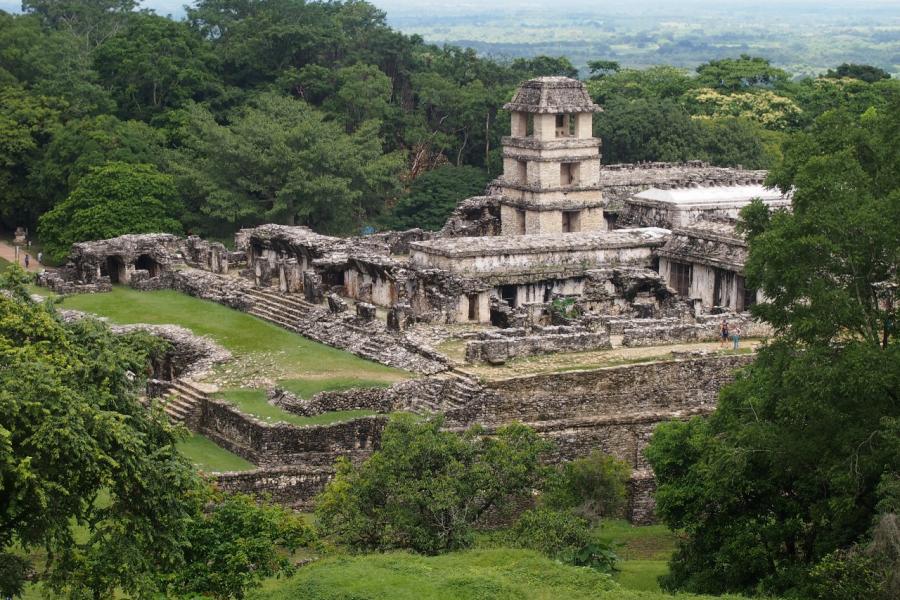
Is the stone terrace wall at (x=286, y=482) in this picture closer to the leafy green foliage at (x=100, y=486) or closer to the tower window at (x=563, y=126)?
the leafy green foliage at (x=100, y=486)

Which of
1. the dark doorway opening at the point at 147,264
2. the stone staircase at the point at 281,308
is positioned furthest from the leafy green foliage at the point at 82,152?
the stone staircase at the point at 281,308

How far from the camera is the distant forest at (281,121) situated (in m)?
69.5

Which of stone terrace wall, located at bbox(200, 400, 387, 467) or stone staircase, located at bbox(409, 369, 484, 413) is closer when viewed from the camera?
stone terrace wall, located at bbox(200, 400, 387, 467)

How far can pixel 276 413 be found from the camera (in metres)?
43.9

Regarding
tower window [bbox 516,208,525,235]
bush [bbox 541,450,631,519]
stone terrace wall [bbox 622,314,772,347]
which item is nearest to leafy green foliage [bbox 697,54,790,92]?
tower window [bbox 516,208,525,235]

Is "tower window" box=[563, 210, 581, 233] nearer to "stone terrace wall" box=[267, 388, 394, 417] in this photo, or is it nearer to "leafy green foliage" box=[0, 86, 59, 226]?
"stone terrace wall" box=[267, 388, 394, 417]

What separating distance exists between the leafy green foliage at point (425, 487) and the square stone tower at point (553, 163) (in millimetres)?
22961

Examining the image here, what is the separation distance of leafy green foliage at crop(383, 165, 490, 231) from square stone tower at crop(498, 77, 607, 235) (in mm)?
16265

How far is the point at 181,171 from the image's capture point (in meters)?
71.6

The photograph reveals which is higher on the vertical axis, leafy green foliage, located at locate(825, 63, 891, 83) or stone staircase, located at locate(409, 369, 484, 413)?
leafy green foliage, located at locate(825, 63, 891, 83)

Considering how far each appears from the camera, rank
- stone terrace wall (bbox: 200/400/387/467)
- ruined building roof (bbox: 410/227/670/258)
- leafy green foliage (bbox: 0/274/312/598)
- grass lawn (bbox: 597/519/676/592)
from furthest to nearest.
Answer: ruined building roof (bbox: 410/227/670/258) → stone terrace wall (bbox: 200/400/387/467) → grass lawn (bbox: 597/519/676/592) → leafy green foliage (bbox: 0/274/312/598)

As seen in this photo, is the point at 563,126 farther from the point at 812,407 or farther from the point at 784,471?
the point at 812,407

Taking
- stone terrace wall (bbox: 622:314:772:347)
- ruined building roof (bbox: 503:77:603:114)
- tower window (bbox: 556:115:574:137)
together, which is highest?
ruined building roof (bbox: 503:77:603:114)

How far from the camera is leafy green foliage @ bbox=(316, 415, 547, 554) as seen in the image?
3472cm
